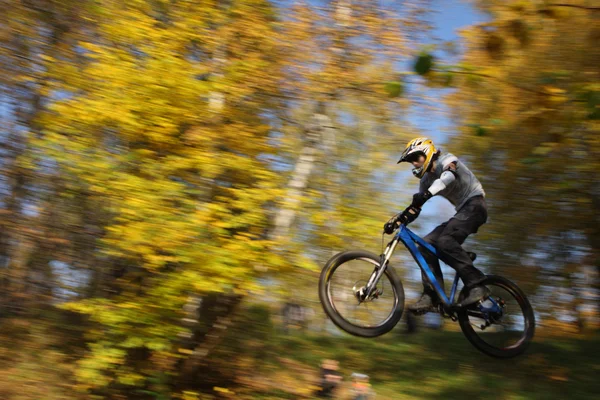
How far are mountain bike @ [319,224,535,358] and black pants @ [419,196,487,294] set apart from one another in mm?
110

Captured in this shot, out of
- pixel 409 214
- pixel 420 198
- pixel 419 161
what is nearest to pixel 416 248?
pixel 409 214

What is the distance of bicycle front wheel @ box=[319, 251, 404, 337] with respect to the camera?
5.96 meters

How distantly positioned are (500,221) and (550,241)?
1.06m

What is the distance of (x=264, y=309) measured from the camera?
867 centimetres

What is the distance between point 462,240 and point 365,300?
1242mm

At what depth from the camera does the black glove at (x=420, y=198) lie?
228 inches

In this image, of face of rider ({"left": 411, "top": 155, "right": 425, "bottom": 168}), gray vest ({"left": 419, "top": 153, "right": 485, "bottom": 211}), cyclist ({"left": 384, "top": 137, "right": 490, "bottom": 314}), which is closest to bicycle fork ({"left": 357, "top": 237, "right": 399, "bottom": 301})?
cyclist ({"left": 384, "top": 137, "right": 490, "bottom": 314})

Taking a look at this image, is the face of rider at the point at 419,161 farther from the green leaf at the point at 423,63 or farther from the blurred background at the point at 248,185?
the green leaf at the point at 423,63

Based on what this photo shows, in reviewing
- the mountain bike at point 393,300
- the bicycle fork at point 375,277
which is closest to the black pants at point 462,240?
the mountain bike at point 393,300

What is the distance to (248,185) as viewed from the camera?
6.70 m

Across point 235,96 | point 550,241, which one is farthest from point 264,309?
point 550,241

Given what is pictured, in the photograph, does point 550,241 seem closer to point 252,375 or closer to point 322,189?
point 322,189

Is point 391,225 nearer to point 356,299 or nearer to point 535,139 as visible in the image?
point 356,299

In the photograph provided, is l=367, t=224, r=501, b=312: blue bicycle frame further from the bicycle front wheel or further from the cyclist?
the bicycle front wheel
